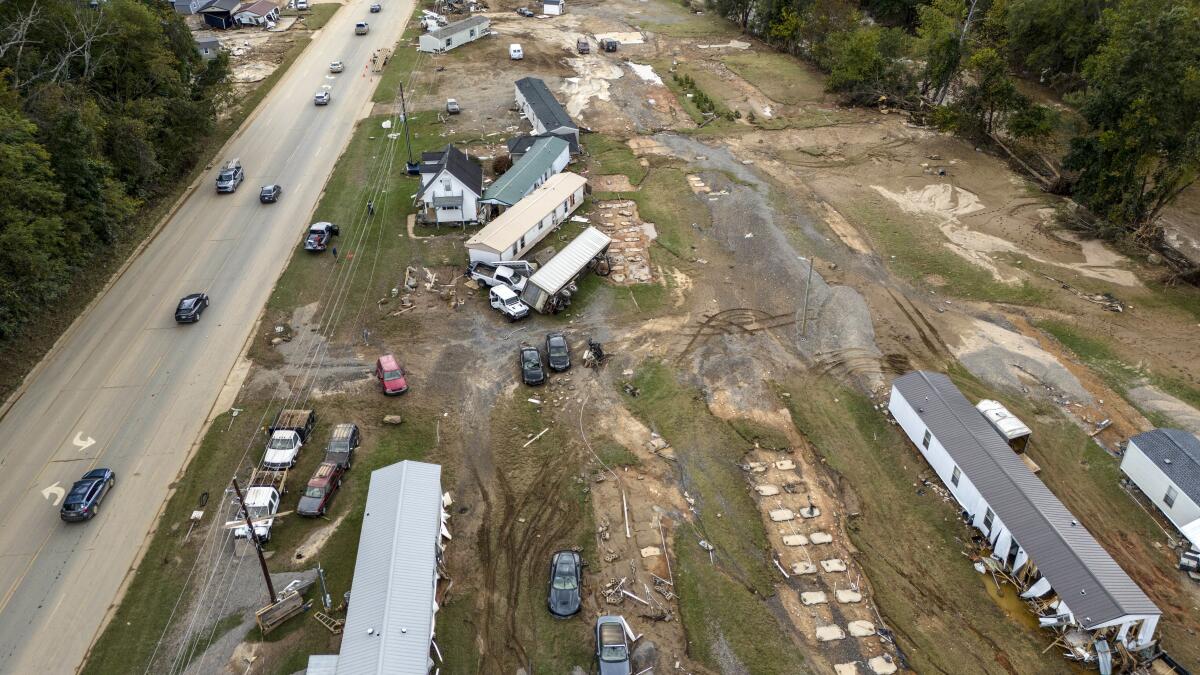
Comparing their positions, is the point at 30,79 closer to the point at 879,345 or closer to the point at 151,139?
the point at 151,139

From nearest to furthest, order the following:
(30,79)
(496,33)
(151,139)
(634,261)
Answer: (30,79) → (634,261) → (151,139) → (496,33)

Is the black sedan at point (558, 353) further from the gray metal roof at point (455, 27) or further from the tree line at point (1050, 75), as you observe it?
the gray metal roof at point (455, 27)

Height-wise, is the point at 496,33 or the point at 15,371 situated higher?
the point at 496,33

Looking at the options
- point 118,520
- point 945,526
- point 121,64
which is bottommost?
point 118,520

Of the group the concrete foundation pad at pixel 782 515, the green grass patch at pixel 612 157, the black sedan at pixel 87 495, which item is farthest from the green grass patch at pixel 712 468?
the green grass patch at pixel 612 157

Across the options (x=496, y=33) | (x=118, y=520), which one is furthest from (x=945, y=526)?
(x=496, y=33)

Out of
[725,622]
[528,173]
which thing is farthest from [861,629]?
[528,173]
